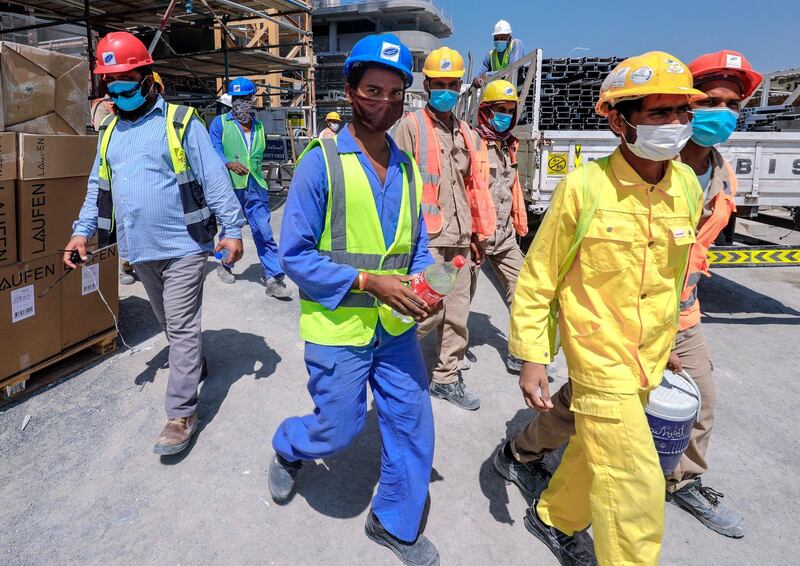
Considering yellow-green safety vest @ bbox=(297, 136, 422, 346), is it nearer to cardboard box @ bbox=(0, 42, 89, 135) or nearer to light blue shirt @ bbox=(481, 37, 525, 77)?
cardboard box @ bbox=(0, 42, 89, 135)

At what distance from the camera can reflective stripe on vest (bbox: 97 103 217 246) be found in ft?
10.2

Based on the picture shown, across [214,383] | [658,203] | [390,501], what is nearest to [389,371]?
[390,501]

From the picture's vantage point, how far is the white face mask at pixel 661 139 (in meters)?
1.89

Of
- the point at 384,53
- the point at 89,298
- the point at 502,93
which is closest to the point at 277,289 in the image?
the point at 89,298

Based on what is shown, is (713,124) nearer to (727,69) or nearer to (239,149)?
(727,69)

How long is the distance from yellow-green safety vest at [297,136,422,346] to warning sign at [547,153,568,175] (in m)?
3.68

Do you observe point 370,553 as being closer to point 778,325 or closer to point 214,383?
point 214,383

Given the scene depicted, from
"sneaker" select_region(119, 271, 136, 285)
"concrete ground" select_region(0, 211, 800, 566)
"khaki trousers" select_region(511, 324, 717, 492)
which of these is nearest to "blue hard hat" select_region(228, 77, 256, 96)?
"sneaker" select_region(119, 271, 136, 285)

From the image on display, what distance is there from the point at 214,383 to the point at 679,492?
307 cm

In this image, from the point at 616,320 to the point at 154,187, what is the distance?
8.55 feet

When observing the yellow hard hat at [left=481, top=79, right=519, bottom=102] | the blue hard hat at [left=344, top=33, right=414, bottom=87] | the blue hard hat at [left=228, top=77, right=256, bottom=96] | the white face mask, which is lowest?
the white face mask

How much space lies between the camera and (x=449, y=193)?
11.9 feet

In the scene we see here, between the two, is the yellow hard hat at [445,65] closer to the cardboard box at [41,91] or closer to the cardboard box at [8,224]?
the cardboard box at [41,91]

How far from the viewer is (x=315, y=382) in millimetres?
2275
